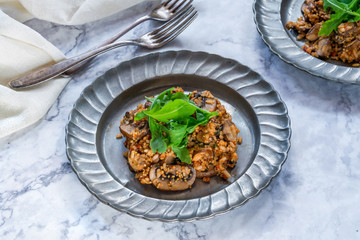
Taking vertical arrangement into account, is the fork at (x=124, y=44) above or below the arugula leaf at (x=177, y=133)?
below

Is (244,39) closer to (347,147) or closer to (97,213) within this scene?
(347,147)

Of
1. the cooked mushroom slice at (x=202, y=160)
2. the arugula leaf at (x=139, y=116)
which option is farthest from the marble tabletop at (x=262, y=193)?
the arugula leaf at (x=139, y=116)

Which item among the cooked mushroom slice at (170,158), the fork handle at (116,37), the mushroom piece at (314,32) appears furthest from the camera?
the fork handle at (116,37)

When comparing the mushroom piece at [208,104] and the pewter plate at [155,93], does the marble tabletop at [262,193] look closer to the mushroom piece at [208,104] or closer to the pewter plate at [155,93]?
the pewter plate at [155,93]

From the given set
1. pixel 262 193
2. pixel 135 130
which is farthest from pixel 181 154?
pixel 262 193

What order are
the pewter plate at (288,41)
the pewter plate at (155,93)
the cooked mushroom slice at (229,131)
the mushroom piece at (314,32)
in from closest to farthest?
the pewter plate at (155,93) < the cooked mushroom slice at (229,131) < the pewter plate at (288,41) < the mushroom piece at (314,32)

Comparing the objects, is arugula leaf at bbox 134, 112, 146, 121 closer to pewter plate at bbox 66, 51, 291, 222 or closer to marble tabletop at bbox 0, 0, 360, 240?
pewter plate at bbox 66, 51, 291, 222
